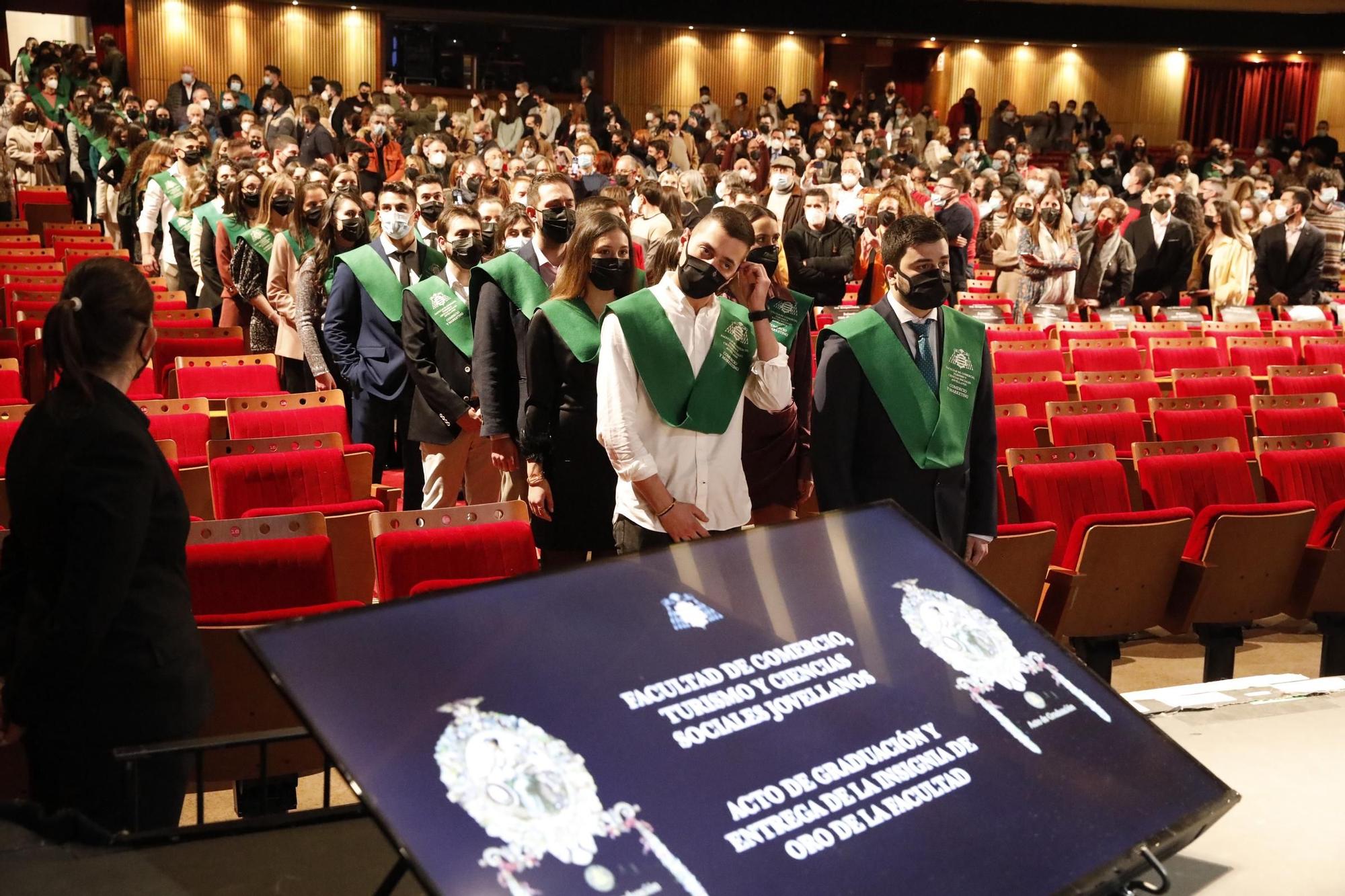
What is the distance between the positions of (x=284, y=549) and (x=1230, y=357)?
6.55 metres

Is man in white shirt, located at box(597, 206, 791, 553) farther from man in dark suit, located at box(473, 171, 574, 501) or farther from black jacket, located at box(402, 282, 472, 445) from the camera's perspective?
black jacket, located at box(402, 282, 472, 445)

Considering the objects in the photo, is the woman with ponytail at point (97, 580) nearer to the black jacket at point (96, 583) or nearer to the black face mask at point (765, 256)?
the black jacket at point (96, 583)

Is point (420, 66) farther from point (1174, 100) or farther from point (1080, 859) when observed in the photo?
point (1080, 859)

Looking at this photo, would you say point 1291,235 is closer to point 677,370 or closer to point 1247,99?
point 677,370

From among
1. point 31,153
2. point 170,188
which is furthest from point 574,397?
point 31,153

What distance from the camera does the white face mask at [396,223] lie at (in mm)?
5707

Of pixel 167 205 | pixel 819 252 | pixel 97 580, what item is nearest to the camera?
pixel 97 580

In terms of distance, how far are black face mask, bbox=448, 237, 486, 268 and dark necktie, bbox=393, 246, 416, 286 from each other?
1.66 ft

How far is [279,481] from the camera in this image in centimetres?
437

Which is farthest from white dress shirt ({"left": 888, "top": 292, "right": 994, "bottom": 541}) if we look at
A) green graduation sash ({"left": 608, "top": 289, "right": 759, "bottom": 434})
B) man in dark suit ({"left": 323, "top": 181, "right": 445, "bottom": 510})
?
man in dark suit ({"left": 323, "top": 181, "right": 445, "bottom": 510})

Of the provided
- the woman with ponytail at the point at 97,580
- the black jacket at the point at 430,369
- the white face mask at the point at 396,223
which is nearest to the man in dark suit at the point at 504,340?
the black jacket at the point at 430,369

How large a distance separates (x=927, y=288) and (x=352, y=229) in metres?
3.30

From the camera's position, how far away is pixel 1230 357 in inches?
321

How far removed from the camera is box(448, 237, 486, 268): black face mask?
5156 mm
